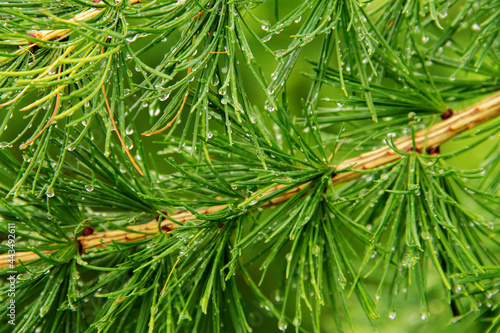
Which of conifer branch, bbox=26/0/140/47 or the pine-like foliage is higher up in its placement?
conifer branch, bbox=26/0/140/47

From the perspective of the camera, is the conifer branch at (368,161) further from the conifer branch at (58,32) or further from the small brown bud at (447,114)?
the conifer branch at (58,32)

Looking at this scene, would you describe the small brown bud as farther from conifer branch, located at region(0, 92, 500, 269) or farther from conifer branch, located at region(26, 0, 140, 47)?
conifer branch, located at region(26, 0, 140, 47)

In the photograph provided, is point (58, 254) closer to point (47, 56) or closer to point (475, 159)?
point (47, 56)

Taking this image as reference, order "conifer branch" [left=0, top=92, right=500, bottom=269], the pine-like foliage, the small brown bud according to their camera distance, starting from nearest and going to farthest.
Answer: the pine-like foliage < "conifer branch" [left=0, top=92, right=500, bottom=269] < the small brown bud

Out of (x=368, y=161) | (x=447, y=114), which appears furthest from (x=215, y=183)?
(x=447, y=114)

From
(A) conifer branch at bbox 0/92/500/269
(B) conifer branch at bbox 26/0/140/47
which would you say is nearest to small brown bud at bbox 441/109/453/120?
(A) conifer branch at bbox 0/92/500/269

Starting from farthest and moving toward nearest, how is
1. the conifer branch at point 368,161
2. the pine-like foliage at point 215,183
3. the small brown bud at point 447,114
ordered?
the small brown bud at point 447,114, the conifer branch at point 368,161, the pine-like foliage at point 215,183

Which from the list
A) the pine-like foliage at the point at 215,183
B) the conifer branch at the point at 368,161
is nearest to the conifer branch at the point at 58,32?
the pine-like foliage at the point at 215,183

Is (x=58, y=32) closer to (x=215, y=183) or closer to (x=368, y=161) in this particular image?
(x=215, y=183)
